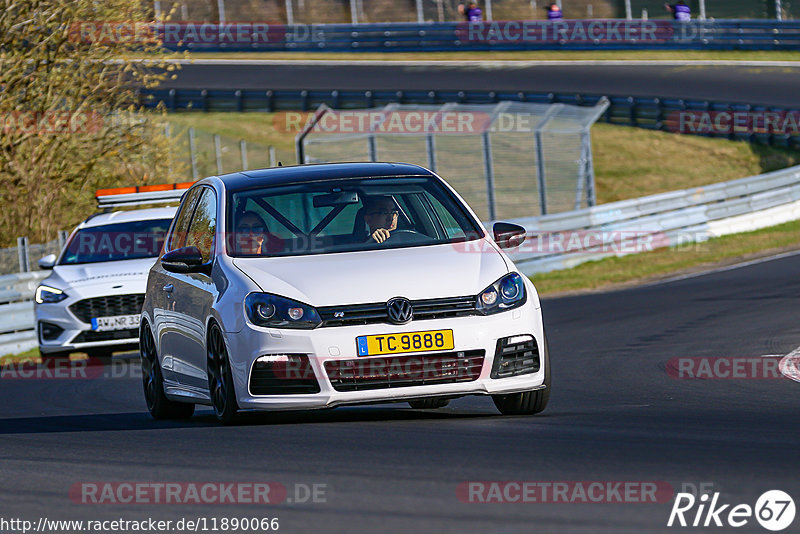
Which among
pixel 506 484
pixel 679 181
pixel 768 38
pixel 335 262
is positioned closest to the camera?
pixel 506 484

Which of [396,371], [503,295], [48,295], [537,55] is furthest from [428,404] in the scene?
[537,55]

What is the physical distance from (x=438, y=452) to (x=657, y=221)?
18.0m

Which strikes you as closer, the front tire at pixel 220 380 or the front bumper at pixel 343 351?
the front bumper at pixel 343 351

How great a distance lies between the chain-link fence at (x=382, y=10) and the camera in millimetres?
47031

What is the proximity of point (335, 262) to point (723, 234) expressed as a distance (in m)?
17.5

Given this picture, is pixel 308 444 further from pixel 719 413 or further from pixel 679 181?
pixel 679 181

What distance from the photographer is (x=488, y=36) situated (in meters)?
48.6

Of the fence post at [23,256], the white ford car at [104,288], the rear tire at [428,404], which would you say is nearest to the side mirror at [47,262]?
the white ford car at [104,288]

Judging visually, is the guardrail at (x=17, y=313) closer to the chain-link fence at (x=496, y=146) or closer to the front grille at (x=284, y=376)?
the chain-link fence at (x=496, y=146)

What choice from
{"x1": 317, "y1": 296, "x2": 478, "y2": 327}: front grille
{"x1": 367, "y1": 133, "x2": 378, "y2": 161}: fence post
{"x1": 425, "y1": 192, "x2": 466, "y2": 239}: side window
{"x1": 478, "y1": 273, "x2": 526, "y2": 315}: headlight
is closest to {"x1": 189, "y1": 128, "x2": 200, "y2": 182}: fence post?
{"x1": 367, "y1": 133, "x2": 378, "y2": 161}: fence post

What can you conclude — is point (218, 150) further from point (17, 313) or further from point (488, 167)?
point (17, 313)

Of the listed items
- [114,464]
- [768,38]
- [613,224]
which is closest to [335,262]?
[114,464]

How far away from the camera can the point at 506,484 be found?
5938 millimetres

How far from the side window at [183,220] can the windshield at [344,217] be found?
Answer: 91 cm
